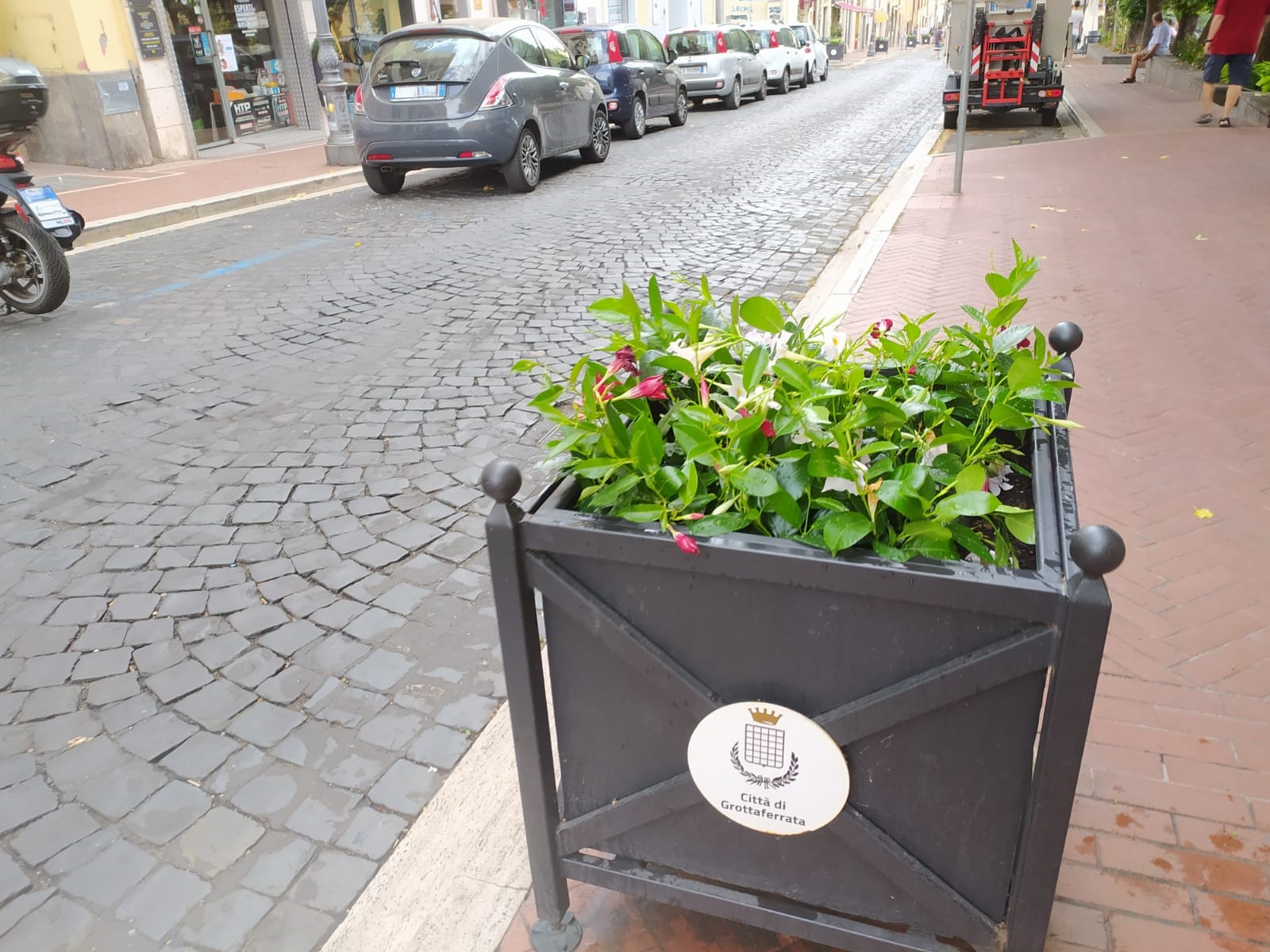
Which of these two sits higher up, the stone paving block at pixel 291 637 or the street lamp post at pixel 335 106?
the street lamp post at pixel 335 106

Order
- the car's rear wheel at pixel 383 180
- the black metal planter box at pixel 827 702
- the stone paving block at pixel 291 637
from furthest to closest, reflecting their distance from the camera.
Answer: the car's rear wheel at pixel 383 180, the stone paving block at pixel 291 637, the black metal planter box at pixel 827 702

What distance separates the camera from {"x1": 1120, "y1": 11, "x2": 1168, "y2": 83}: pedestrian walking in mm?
24234

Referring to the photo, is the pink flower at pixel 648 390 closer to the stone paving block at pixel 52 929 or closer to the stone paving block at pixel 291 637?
the stone paving block at pixel 52 929

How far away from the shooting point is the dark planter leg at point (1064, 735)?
1415 millimetres

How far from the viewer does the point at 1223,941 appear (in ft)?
6.89

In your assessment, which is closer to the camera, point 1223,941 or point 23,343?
point 1223,941

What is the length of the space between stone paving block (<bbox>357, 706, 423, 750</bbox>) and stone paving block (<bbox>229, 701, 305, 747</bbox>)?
0.71 feet

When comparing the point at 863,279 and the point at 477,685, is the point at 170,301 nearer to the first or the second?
the point at 863,279

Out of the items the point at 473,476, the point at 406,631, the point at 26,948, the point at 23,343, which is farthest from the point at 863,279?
the point at 26,948


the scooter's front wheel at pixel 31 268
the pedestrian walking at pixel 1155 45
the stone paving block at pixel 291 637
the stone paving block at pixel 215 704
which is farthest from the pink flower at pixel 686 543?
the pedestrian walking at pixel 1155 45

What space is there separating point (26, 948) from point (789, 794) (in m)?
1.73

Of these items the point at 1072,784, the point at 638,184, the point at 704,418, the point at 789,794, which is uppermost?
the point at 704,418

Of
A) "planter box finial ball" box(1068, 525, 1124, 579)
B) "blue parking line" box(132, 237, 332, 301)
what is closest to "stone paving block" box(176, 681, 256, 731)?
"planter box finial ball" box(1068, 525, 1124, 579)

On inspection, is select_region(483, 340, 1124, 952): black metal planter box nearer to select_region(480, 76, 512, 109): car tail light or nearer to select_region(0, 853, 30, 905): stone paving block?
select_region(0, 853, 30, 905): stone paving block
